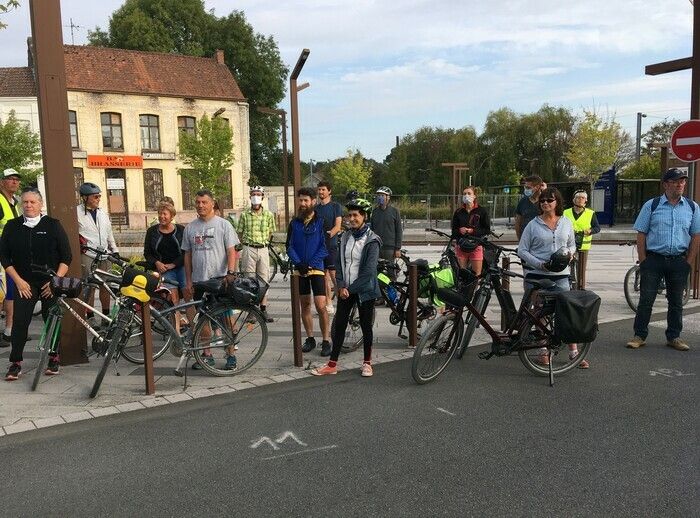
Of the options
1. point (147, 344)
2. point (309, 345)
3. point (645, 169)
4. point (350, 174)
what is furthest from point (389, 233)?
point (350, 174)

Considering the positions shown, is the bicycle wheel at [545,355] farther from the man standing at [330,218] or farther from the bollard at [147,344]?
the bollard at [147,344]

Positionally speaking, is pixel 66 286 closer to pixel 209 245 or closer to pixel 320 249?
pixel 209 245

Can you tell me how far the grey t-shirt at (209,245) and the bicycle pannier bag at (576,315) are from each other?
3187 millimetres

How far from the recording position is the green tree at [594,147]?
123 ft

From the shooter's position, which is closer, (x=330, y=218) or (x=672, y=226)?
(x=672, y=226)

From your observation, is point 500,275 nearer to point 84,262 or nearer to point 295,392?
point 295,392

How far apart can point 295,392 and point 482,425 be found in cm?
170

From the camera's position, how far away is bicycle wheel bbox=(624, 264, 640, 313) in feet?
27.9

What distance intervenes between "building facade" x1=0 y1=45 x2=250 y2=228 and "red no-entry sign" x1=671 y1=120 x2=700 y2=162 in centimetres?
3083

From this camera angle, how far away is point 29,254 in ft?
17.9

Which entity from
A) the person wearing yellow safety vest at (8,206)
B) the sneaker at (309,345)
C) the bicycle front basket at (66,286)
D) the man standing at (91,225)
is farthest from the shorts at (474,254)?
the person wearing yellow safety vest at (8,206)

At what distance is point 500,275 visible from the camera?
560 centimetres

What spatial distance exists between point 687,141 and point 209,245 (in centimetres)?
680

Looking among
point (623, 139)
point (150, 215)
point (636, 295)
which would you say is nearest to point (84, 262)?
point (636, 295)
